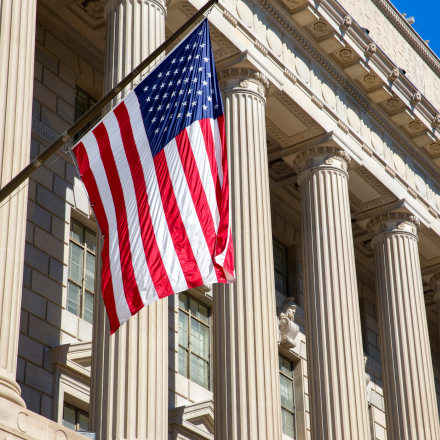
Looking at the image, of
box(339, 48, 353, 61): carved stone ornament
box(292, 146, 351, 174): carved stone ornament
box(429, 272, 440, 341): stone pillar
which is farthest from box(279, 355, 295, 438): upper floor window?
box(339, 48, 353, 61): carved stone ornament

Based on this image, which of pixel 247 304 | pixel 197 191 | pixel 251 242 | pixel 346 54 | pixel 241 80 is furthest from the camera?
pixel 346 54

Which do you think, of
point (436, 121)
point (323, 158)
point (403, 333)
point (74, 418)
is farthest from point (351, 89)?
point (74, 418)

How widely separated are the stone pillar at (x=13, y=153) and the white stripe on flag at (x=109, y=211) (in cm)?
136

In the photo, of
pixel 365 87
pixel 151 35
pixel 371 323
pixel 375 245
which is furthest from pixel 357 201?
→ pixel 151 35

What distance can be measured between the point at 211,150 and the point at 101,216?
1.95 metres

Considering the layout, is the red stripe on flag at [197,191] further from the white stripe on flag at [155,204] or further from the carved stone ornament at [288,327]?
the carved stone ornament at [288,327]

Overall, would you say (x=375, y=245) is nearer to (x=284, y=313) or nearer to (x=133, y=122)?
(x=284, y=313)

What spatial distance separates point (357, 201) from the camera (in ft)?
110

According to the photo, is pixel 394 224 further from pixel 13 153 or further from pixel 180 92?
pixel 180 92

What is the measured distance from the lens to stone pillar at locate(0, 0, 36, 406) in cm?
1628

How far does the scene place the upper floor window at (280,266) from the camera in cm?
3584

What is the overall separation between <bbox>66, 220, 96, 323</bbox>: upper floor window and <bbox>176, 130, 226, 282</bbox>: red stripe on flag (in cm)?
1137

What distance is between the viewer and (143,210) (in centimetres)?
1472

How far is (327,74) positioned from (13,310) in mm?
17064
